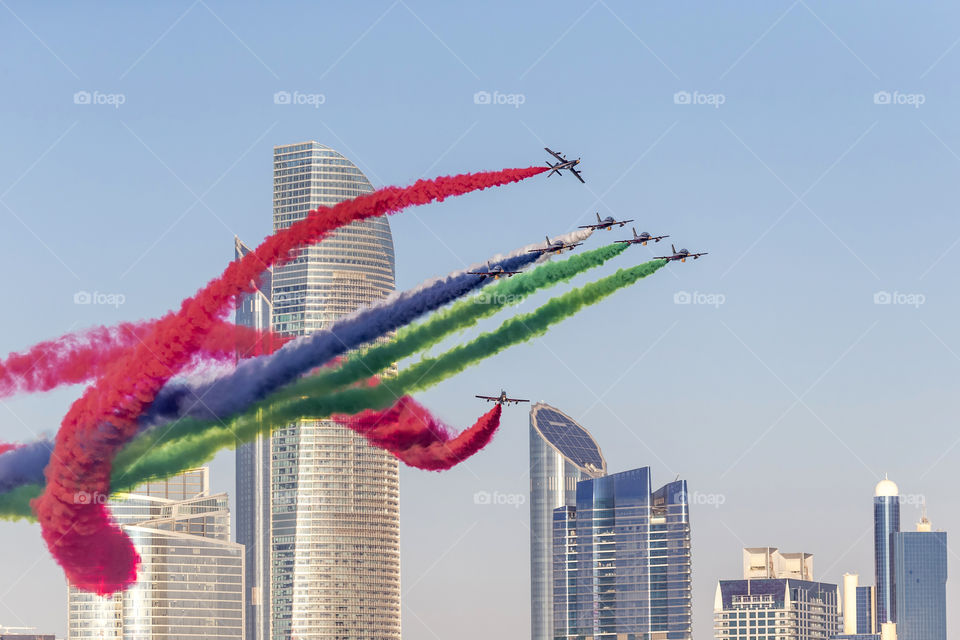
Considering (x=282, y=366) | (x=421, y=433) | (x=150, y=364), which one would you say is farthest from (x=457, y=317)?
(x=150, y=364)

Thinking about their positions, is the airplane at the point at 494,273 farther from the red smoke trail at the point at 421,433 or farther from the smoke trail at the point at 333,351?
the red smoke trail at the point at 421,433

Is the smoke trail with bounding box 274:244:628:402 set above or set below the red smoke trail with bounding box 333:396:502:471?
above

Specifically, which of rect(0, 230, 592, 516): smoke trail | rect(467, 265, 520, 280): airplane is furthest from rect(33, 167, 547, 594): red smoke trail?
rect(467, 265, 520, 280): airplane

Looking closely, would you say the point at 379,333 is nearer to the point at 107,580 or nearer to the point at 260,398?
the point at 260,398

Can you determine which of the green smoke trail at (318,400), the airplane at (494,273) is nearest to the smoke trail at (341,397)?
the green smoke trail at (318,400)

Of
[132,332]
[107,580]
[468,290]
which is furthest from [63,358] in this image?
[468,290]

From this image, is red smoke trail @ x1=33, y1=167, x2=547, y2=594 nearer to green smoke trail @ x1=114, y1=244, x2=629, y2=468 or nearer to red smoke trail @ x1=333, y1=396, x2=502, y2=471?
green smoke trail @ x1=114, y1=244, x2=629, y2=468
